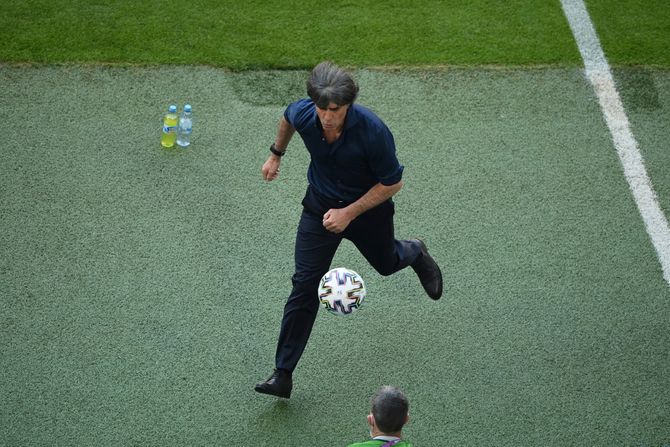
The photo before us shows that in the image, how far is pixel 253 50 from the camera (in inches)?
351

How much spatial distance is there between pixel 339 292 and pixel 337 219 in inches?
22.1

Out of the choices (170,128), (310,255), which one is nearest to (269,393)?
(310,255)

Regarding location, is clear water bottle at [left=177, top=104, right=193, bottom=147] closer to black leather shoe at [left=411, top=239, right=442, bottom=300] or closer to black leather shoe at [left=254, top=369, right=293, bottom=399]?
black leather shoe at [left=411, top=239, right=442, bottom=300]

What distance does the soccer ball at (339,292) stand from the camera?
5617 mm

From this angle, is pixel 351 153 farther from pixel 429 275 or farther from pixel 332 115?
pixel 429 275

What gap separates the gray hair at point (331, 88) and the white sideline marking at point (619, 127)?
3257mm

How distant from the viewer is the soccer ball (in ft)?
18.4

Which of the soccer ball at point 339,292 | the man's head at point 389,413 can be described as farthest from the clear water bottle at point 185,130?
the man's head at point 389,413

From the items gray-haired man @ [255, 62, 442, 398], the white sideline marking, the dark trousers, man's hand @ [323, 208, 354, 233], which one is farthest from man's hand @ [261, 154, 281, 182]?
the white sideline marking

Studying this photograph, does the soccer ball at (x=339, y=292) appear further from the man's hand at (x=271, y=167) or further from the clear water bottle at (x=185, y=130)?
the clear water bottle at (x=185, y=130)

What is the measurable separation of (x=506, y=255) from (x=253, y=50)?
3545 mm

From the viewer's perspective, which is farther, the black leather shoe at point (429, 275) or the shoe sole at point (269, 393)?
the black leather shoe at point (429, 275)

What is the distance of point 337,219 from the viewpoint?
530cm

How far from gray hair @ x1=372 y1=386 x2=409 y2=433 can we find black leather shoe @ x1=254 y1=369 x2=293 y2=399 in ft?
4.22
